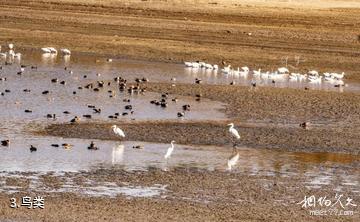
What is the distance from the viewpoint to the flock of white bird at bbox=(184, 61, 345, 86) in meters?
32.9

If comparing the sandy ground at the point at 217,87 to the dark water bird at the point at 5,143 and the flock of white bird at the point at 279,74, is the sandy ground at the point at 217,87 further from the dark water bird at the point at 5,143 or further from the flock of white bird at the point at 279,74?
the flock of white bird at the point at 279,74

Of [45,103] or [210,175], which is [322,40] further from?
[210,175]

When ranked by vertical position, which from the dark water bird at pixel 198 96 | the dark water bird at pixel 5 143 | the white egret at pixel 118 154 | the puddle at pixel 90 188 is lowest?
the dark water bird at pixel 198 96

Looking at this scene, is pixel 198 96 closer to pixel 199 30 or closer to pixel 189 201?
pixel 189 201

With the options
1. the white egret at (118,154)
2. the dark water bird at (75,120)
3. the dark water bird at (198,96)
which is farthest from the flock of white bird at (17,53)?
the white egret at (118,154)

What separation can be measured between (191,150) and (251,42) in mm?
25347

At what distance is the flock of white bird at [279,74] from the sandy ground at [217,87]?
221 cm

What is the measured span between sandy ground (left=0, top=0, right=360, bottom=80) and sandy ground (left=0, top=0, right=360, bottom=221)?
6 cm

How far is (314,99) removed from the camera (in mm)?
28422

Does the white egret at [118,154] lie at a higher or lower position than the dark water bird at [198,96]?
higher

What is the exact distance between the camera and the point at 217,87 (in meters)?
29.5

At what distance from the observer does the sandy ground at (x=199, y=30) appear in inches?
1526

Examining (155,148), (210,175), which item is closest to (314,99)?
(155,148)

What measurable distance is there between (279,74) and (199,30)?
14.4 metres
